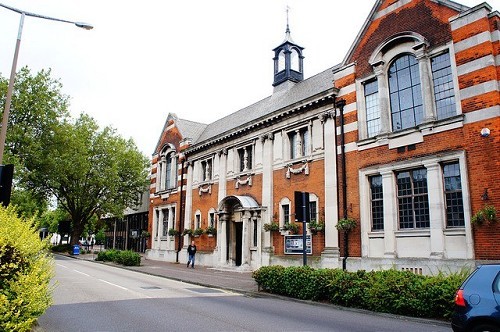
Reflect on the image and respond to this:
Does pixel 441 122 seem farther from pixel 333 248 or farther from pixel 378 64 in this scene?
pixel 333 248

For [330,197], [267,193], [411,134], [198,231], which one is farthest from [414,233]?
[198,231]

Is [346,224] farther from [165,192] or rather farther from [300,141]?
[165,192]

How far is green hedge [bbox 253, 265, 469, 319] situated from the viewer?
943 centimetres

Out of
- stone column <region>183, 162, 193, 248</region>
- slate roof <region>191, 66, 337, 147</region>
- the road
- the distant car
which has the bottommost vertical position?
the road

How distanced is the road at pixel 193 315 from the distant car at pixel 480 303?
2532 mm

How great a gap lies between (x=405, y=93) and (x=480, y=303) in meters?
12.7

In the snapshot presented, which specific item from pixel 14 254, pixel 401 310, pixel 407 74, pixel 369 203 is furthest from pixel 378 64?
pixel 14 254

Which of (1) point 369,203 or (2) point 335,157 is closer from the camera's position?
(1) point 369,203

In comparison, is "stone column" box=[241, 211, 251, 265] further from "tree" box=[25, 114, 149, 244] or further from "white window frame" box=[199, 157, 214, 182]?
"tree" box=[25, 114, 149, 244]

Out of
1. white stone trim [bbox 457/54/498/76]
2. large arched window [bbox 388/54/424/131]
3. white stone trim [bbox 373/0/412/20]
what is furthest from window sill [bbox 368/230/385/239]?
white stone trim [bbox 373/0/412/20]

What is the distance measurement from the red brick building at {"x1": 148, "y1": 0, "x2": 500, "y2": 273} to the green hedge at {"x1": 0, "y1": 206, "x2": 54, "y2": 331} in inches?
518

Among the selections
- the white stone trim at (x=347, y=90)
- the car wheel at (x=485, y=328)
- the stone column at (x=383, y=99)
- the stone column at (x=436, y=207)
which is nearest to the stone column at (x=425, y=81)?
the stone column at (x=383, y=99)

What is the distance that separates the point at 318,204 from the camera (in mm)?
19875

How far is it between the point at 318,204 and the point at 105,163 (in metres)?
31.6
